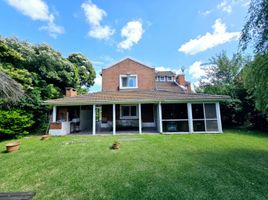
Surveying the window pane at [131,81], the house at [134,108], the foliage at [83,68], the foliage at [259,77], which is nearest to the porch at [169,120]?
the house at [134,108]

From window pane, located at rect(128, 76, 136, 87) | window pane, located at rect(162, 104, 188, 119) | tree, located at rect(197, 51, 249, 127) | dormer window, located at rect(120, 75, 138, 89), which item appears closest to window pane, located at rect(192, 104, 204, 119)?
window pane, located at rect(162, 104, 188, 119)

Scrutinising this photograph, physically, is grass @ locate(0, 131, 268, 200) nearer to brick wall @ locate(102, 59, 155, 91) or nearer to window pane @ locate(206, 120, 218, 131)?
window pane @ locate(206, 120, 218, 131)

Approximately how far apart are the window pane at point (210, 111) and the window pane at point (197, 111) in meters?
0.38

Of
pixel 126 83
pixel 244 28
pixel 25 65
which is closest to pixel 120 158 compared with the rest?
pixel 244 28

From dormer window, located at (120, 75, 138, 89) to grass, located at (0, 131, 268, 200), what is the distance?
36.3 feet

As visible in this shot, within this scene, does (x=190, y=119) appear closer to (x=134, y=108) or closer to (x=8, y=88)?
(x=134, y=108)

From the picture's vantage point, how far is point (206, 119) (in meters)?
12.8

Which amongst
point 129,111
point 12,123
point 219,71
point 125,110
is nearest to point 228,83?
point 219,71

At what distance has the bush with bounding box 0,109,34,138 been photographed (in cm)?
1141

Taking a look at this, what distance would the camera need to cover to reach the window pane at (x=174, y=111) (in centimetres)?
1330

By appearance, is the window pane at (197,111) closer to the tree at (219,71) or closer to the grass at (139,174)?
the grass at (139,174)

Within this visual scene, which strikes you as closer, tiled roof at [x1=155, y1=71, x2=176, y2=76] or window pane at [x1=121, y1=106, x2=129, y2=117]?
window pane at [x1=121, y1=106, x2=129, y2=117]

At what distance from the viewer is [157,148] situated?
811 cm

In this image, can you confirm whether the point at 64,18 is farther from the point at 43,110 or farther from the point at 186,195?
the point at 186,195
